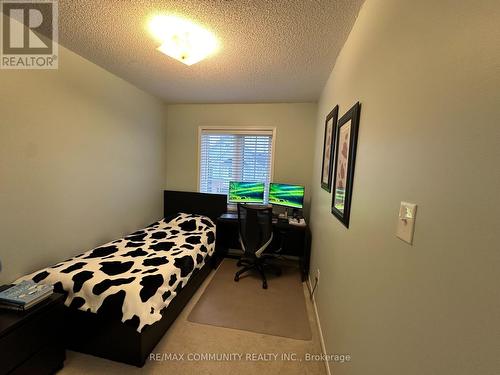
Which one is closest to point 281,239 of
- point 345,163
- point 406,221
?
point 345,163

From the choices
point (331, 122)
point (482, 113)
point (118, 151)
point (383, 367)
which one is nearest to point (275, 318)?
point (383, 367)

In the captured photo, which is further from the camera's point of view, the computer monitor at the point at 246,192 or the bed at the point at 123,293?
the computer monitor at the point at 246,192

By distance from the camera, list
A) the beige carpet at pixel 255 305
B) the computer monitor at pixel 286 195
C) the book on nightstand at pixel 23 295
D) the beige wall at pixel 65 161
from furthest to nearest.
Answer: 1. the computer monitor at pixel 286 195
2. the beige carpet at pixel 255 305
3. the beige wall at pixel 65 161
4. the book on nightstand at pixel 23 295

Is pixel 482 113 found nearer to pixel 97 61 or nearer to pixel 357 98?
pixel 357 98

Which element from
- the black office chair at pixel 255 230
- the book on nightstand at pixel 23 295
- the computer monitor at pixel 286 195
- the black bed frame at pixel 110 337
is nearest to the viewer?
the book on nightstand at pixel 23 295

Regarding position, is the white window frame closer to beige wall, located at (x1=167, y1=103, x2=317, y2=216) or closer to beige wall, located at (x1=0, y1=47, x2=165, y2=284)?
beige wall, located at (x1=167, y1=103, x2=317, y2=216)

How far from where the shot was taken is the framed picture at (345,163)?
1.34 metres

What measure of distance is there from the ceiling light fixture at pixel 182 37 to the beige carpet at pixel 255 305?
7.60ft

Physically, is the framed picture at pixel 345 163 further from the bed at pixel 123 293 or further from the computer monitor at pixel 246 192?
the computer monitor at pixel 246 192

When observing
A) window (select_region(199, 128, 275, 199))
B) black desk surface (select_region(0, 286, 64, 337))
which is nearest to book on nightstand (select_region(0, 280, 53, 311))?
black desk surface (select_region(0, 286, 64, 337))

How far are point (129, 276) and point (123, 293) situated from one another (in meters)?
0.20

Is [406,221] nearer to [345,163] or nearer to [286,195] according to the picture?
[345,163]

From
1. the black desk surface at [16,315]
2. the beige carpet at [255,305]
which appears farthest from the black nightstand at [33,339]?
the beige carpet at [255,305]

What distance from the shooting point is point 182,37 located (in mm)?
1684
